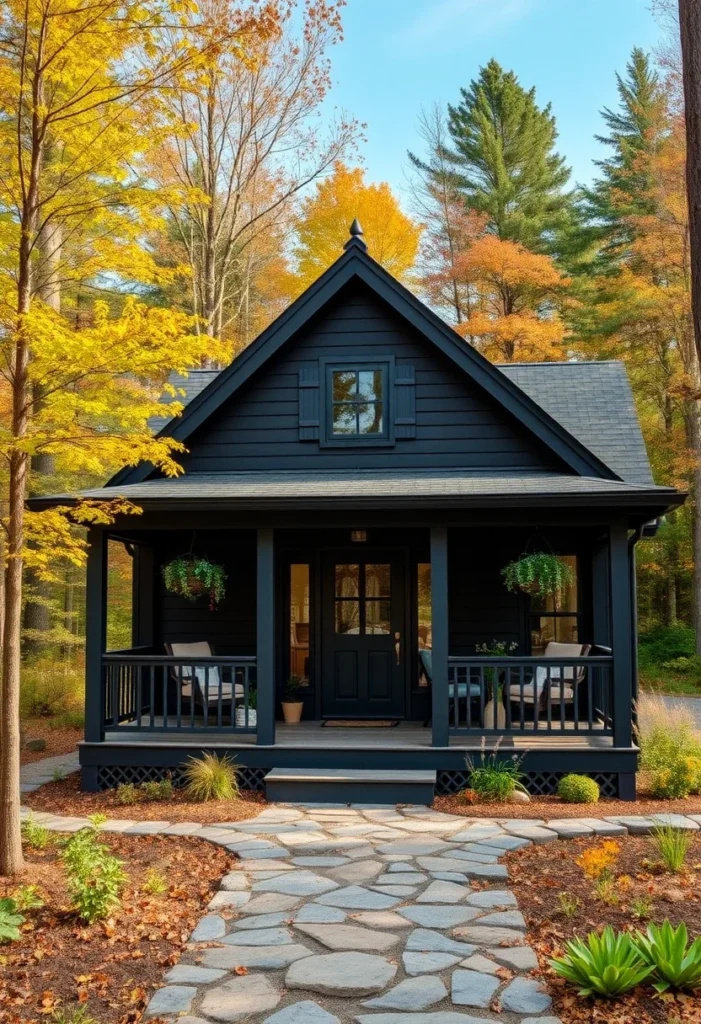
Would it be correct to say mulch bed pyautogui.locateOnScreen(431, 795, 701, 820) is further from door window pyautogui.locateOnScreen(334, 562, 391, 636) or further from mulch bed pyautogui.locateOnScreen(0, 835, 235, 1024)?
door window pyautogui.locateOnScreen(334, 562, 391, 636)

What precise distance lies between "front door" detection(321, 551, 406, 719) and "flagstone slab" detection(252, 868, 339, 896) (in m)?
5.05

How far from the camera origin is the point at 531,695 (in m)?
9.91

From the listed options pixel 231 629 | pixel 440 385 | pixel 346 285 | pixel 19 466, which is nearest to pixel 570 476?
pixel 440 385

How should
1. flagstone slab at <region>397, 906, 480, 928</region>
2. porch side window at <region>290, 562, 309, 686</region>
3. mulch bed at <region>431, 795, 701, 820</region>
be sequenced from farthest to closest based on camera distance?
porch side window at <region>290, 562, 309, 686</region>, mulch bed at <region>431, 795, 701, 820</region>, flagstone slab at <region>397, 906, 480, 928</region>

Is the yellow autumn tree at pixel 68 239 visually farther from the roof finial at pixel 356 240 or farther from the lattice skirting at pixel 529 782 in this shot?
the lattice skirting at pixel 529 782

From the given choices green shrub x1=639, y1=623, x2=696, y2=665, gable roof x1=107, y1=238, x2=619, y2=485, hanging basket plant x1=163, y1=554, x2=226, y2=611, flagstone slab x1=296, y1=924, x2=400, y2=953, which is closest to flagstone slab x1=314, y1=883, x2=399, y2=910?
flagstone slab x1=296, y1=924, x2=400, y2=953

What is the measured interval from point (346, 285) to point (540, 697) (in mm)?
5104

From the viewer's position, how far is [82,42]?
597 centimetres

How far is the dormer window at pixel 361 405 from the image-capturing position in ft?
35.3

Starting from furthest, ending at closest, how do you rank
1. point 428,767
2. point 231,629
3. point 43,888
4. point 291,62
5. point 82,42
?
1. point 291,62
2. point 231,629
3. point 428,767
4. point 82,42
5. point 43,888

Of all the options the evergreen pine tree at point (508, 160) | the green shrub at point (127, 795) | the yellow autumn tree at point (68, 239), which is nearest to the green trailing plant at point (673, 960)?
the yellow autumn tree at point (68, 239)

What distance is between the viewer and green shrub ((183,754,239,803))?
27.7ft

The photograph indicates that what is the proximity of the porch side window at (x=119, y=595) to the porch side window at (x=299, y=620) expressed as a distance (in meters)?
9.67

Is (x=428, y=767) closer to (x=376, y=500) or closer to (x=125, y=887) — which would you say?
(x=376, y=500)
